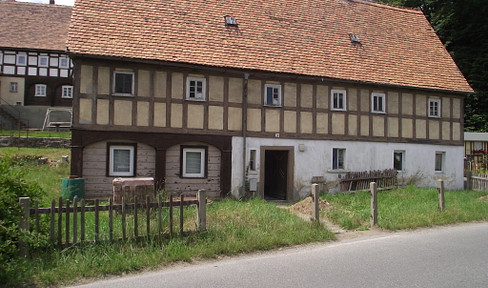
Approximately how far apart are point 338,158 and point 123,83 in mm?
9214

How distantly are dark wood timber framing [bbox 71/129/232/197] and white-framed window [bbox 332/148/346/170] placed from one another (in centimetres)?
473

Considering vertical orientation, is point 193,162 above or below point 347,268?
above

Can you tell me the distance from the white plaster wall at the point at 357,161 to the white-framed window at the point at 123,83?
4.20 meters

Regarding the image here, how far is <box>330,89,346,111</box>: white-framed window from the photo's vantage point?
16.9 metres

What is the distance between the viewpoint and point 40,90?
114 ft

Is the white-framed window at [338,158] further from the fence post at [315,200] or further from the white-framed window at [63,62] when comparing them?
the white-framed window at [63,62]

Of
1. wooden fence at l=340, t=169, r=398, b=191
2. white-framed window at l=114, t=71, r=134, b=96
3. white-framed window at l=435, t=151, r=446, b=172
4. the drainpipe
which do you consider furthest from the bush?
white-framed window at l=435, t=151, r=446, b=172

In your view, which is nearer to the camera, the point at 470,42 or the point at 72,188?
the point at 72,188

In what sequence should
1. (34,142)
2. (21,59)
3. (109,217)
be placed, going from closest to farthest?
(109,217)
(34,142)
(21,59)

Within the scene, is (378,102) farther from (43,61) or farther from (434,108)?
(43,61)

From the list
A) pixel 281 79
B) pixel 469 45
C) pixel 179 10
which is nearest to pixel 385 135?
pixel 281 79

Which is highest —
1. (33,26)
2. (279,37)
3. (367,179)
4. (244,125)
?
(33,26)

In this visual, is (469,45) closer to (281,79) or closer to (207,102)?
(281,79)

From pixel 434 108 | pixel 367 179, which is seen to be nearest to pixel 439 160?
pixel 434 108
